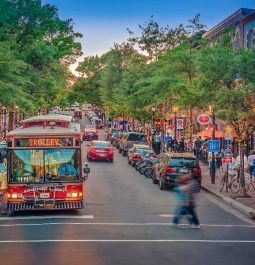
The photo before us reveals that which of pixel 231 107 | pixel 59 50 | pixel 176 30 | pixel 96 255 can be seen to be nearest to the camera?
pixel 96 255

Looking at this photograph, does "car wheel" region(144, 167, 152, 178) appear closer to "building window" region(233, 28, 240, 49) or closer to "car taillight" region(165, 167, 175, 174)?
"car taillight" region(165, 167, 175, 174)

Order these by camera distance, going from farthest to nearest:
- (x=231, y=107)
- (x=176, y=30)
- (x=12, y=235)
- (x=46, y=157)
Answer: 1. (x=176, y=30)
2. (x=231, y=107)
3. (x=46, y=157)
4. (x=12, y=235)

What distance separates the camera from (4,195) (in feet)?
84.8

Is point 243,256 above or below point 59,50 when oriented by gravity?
below

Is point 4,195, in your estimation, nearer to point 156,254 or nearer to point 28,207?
point 28,207

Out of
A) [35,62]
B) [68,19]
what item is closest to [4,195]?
[35,62]

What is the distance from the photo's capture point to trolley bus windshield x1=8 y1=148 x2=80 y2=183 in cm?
1955

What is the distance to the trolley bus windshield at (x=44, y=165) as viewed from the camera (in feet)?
64.1

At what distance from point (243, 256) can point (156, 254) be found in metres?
1.89

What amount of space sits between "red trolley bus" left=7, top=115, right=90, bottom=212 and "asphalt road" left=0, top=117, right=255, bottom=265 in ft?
1.84

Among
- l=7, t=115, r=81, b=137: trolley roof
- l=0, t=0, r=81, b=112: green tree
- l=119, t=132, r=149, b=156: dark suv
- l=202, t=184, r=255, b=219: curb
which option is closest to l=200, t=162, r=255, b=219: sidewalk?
l=202, t=184, r=255, b=219: curb

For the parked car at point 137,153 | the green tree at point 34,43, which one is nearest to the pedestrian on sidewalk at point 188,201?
the green tree at point 34,43

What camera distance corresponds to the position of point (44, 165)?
19578mm

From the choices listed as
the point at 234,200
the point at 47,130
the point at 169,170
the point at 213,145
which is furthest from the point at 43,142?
the point at 213,145
